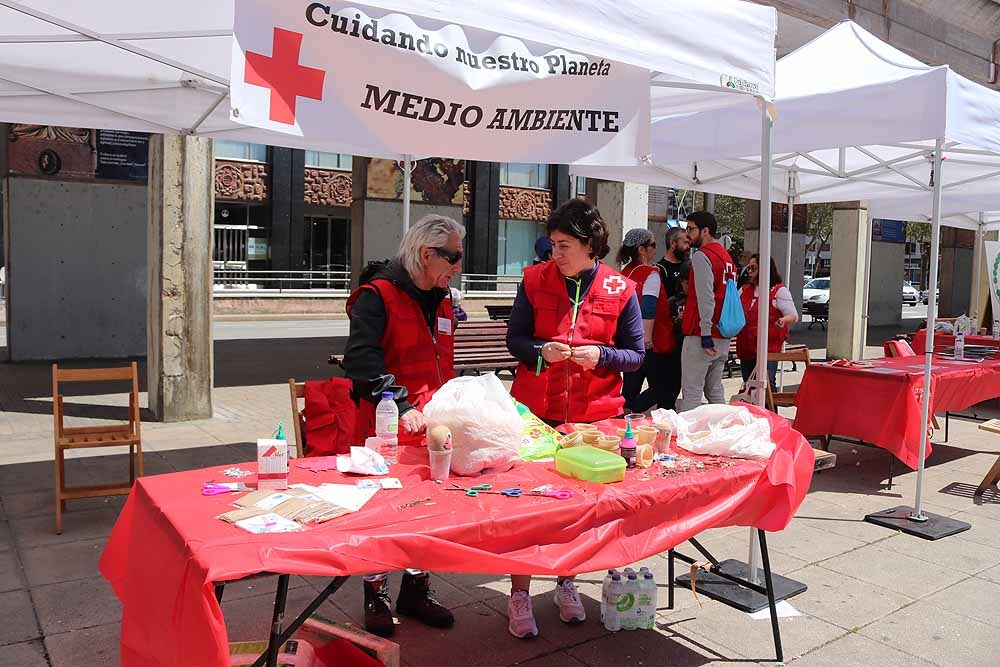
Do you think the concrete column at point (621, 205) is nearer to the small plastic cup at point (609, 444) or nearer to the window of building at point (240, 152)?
the small plastic cup at point (609, 444)

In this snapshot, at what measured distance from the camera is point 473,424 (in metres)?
2.76

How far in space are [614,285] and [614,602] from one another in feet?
4.67

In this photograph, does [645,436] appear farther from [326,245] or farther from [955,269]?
[326,245]

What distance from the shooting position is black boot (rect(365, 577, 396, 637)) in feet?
11.2

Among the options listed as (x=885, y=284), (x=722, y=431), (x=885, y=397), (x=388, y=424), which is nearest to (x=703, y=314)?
(x=885, y=397)

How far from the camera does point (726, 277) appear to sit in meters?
6.24

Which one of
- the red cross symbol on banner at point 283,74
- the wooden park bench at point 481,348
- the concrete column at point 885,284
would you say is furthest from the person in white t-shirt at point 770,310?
the concrete column at point 885,284

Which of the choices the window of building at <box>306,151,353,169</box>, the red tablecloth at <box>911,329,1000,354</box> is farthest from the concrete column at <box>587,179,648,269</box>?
the window of building at <box>306,151,353,169</box>

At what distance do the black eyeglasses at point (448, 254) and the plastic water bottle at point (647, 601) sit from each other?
162 cm

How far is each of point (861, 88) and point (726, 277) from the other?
1.80m

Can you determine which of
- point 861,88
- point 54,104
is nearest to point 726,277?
point 861,88

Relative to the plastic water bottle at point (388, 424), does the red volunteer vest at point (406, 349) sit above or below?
above

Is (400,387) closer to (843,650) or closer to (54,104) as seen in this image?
(843,650)

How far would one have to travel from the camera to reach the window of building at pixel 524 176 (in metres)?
30.0
